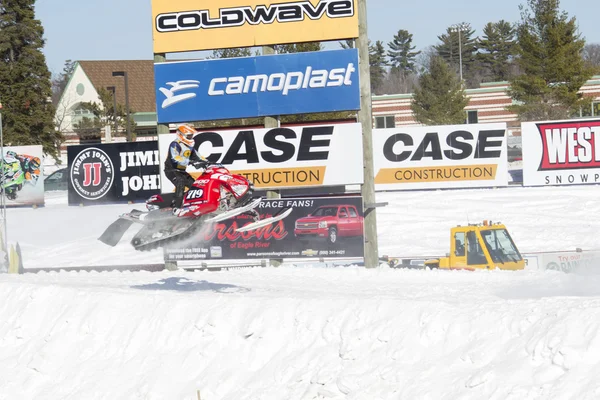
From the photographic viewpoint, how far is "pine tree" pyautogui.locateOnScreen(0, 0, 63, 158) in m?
53.6

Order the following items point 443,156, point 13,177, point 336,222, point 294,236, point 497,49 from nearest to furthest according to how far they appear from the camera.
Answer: point 336,222
point 294,236
point 443,156
point 13,177
point 497,49

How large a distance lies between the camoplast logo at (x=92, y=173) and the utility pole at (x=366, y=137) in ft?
42.2

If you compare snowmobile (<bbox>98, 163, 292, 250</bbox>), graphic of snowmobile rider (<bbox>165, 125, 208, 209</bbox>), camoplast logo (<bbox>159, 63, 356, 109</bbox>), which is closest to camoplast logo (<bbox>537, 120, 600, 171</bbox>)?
camoplast logo (<bbox>159, 63, 356, 109</bbox>)

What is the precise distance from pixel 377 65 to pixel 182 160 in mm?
118872

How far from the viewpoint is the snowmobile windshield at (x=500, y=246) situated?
19.2 metres

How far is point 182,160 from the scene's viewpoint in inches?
543

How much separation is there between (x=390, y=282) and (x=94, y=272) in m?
7.45

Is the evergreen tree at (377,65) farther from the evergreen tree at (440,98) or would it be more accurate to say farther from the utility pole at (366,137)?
the utility pole at (366,137)

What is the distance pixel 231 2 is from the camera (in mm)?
20688

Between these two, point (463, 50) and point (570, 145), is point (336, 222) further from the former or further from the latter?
point (463, 50)

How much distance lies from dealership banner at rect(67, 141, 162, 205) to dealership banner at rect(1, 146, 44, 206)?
3207 millimetres

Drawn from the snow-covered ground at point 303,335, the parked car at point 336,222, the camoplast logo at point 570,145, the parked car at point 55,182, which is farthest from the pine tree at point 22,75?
the parked car at point 336,222

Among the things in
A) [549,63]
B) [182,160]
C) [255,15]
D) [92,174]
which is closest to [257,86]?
[255,15]

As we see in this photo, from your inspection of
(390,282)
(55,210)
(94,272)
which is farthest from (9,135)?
(390,282)
